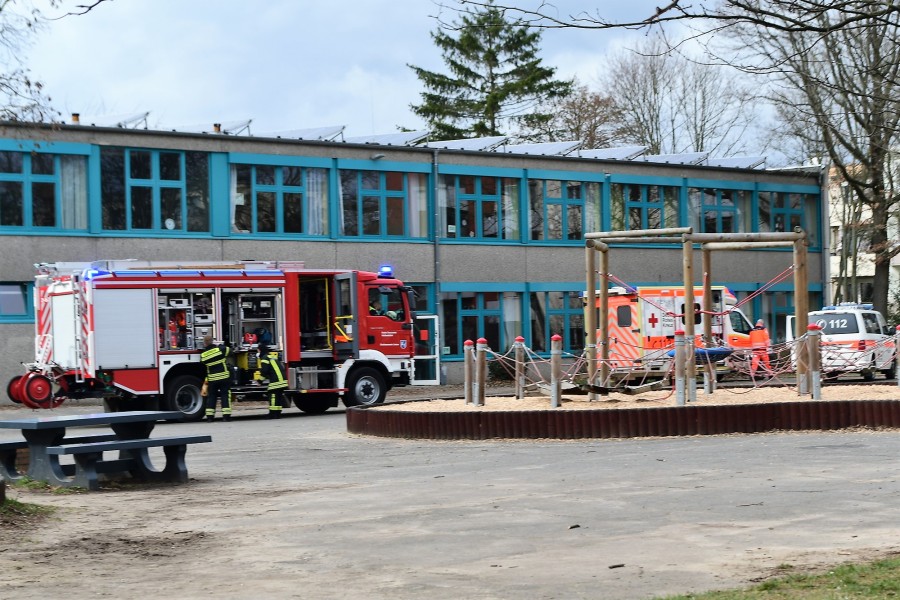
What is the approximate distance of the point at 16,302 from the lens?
111ft

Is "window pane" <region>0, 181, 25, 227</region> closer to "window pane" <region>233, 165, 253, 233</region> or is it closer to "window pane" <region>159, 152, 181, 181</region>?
"window pane" <region>159, 152, 181, 181</region>

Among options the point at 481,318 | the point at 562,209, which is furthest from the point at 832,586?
the point at 562,209

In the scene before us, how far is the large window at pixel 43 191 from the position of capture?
3375 centimetres

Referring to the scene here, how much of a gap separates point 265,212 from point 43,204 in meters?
6.24

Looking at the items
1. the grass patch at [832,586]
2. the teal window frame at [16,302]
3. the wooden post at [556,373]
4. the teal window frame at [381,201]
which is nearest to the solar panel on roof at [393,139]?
the teal window frame at [381,201]

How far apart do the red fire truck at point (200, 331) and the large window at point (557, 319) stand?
14165 millimetres

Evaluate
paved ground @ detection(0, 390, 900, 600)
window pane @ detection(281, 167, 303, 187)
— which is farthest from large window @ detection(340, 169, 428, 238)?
paved ground @ detection(0, 390, 900, 600)

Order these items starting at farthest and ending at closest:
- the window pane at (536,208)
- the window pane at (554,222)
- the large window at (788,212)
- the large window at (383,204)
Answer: the large window at (788,212), the window pane at (554,222), the window pane at (536,208), the large window at (383,204)

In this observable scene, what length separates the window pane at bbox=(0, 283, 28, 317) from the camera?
33594 millimetres

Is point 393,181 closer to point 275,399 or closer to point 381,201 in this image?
point 381,201

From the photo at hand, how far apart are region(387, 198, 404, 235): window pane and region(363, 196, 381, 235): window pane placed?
36 cm

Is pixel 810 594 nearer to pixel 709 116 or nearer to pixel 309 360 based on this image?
pixel 309 360

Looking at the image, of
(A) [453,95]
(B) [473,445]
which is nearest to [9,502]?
(B) [473,445]

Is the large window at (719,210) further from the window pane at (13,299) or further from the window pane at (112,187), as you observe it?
the window pane at (13,299)
